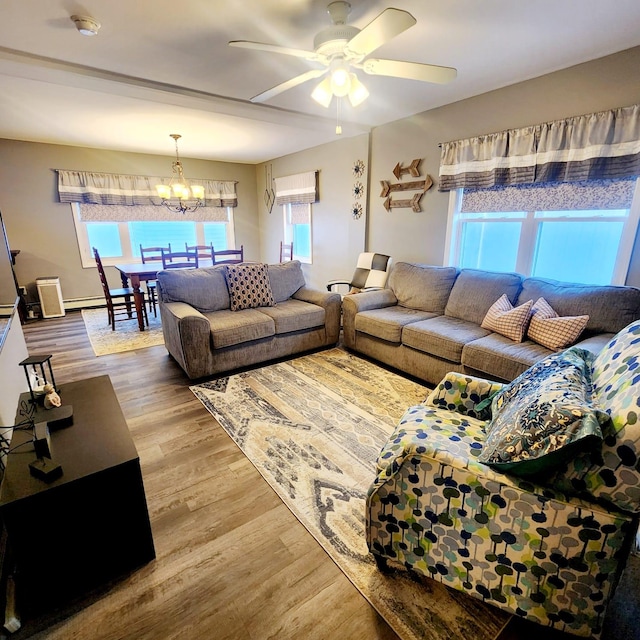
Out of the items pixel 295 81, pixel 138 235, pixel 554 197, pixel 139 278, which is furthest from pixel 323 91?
pixel 138 235

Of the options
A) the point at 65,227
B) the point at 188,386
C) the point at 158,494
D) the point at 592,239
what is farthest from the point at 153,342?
the point at 592,239

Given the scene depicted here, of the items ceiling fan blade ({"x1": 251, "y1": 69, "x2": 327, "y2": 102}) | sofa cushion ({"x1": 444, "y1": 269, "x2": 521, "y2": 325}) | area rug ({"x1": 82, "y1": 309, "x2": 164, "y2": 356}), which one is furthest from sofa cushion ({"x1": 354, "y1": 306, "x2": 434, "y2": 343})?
area rug ({"x1": 82, "y1": 309, "x2": 164, "y2": 356})

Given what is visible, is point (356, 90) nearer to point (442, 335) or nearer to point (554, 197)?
point (442, 335)

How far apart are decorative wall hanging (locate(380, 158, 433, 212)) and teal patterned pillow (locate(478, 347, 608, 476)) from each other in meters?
2.80

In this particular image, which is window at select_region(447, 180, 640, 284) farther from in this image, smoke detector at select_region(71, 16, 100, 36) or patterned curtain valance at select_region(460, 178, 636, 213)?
smoke detector at select_region(71, 16, 100, 36)

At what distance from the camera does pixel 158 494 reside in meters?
1.77

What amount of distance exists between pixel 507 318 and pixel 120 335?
415cm

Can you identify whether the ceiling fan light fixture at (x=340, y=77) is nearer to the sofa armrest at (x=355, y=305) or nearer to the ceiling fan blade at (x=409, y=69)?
the ceiling fan blade at (x=409, y=69)

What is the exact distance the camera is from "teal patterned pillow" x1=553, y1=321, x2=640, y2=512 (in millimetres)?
886

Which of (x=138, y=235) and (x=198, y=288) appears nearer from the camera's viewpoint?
(x=198, y=288)

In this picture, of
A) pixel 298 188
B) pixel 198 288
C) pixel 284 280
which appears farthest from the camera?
pixel 298 188

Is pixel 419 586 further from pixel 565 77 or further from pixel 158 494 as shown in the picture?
pixel 565 77

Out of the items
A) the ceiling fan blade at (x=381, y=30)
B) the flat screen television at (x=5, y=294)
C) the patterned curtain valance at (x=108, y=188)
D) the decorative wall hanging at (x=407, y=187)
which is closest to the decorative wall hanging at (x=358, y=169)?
the decorative wall hanging at (x=407, y=187)

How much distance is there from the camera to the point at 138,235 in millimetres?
5887
